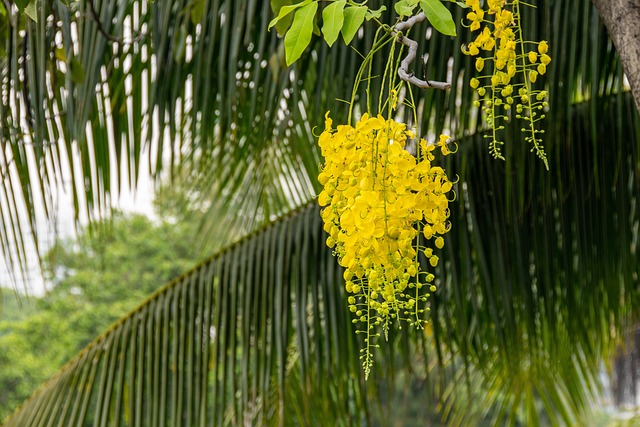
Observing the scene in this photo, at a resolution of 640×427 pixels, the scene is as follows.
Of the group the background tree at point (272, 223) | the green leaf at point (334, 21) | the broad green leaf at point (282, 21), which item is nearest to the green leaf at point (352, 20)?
the green leaf at point (334, 21)

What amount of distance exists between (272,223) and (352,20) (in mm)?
1285

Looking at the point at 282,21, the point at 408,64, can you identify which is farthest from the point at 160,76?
the point at 408,64

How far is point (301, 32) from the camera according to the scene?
98cm

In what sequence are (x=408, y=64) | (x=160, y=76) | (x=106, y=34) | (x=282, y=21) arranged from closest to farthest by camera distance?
(x=408, y=64), (x=282, y=21), (x=106, y=34), (x=160, y=76)

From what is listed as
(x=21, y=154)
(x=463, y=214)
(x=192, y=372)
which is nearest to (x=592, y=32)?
(x=463, y=214)

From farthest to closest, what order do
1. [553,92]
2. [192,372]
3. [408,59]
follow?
1. [192,372]
2. [553,92]
3. [408,59]

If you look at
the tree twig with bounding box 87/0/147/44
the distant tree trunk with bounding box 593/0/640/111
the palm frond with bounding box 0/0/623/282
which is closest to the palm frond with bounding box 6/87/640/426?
the palm frond with bounding box 0/0/623/282

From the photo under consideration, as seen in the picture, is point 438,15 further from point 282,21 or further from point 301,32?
point 282,21

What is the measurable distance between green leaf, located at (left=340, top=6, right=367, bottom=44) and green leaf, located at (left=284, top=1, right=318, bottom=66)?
0.04 m

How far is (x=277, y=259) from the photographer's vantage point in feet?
7.02

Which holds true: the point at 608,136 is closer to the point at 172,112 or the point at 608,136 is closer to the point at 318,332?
the point at 318,332

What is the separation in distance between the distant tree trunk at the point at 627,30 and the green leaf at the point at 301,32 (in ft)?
1.19

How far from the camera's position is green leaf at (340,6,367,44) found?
3.18 ft

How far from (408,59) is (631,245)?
1.43 meters
